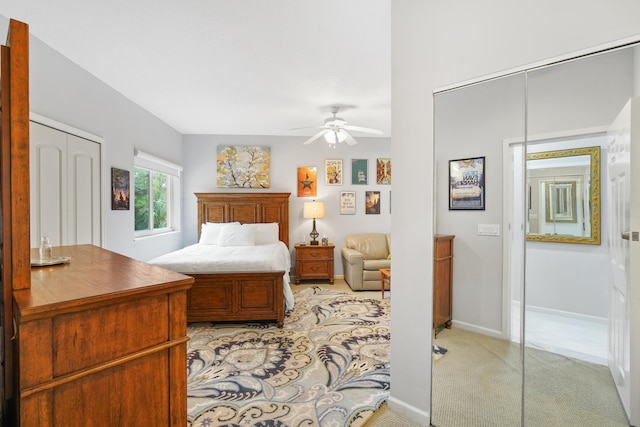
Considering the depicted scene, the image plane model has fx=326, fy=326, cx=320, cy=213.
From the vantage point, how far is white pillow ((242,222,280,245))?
531 cm

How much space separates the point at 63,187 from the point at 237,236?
7.71 ft

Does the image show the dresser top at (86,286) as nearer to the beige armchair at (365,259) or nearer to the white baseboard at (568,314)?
the white baseboard at (568,314)

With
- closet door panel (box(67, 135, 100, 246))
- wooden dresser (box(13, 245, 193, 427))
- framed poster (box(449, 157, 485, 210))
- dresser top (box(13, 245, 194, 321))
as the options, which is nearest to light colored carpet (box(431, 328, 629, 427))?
framed poster (box(449, 157, 485, 210))

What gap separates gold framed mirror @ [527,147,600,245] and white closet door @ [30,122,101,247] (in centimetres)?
335

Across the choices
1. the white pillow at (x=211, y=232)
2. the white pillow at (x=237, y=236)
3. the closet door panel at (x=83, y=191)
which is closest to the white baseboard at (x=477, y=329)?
the closet door panel at (x=83, y=191)

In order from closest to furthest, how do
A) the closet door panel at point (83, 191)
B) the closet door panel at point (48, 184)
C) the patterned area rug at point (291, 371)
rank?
the patterned area rug at point (291, 371)
the closet door panel at point (48, 184)
the closet door panel at point (83, 191)

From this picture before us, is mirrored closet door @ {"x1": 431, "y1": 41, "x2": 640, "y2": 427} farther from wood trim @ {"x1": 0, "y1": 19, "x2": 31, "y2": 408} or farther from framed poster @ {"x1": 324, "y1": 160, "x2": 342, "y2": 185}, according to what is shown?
Result: framed poster @ {"x1": 324, "y1": 160, "x2": 342, "y2": 185}

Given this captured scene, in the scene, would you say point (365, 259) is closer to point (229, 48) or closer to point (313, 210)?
point (313, 210)

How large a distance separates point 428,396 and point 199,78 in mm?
3418

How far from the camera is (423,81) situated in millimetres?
1812

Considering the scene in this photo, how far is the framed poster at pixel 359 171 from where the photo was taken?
6086 mm

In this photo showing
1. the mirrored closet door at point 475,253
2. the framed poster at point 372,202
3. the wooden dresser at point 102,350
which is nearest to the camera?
the wooden dresser at point 102,350

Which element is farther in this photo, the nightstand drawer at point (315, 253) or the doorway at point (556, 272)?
the nightstand drawer at point (315, 253)

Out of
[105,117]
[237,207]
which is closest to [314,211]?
[237,207]
